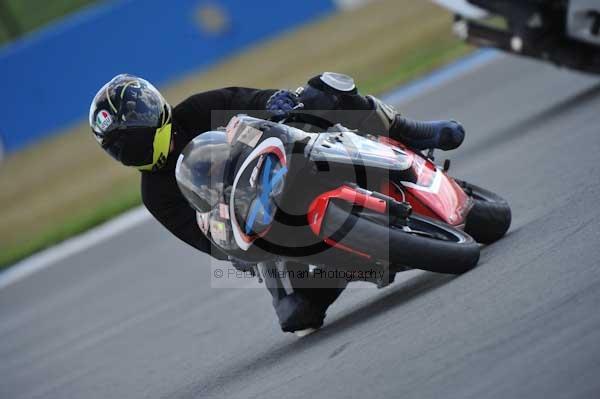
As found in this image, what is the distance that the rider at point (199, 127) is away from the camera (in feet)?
19.2

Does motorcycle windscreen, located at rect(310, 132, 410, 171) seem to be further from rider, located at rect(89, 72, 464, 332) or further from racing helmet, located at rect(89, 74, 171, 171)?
racing helmet, located at rect(89, 74, 171, 171)

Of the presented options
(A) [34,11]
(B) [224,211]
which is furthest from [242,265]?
(A) [34,11]

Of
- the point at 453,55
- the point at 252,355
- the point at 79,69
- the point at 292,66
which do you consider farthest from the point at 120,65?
the point at 252,355

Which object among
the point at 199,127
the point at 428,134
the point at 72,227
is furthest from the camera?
the point at 72,227

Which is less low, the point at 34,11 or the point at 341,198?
the point at 341,198

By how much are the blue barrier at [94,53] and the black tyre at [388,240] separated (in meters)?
13.6

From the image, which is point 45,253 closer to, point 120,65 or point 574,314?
point 120,65

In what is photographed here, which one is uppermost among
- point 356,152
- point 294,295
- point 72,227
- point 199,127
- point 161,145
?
point 356,152

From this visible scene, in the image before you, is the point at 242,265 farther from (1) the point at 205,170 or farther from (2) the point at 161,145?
(2) the point at 161,145

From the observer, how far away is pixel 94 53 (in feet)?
60.2

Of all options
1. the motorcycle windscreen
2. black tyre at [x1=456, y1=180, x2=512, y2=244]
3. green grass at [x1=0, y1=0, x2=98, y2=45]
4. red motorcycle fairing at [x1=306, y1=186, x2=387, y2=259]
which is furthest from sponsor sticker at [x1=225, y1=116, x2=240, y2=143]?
green grass at [x1=0, y1=0, x2=98, y2=45]

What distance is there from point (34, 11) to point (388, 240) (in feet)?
56.5

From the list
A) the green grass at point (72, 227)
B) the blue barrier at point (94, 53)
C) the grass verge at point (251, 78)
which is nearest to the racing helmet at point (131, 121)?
the green grass at point (72, 227)

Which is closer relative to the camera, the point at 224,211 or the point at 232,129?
the point at 224,211
